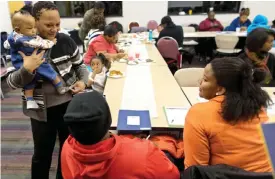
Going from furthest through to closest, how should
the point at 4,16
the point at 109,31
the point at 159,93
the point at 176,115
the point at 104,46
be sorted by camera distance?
the point at 4,16 → the point at 104,46 → the point at 109,31 → the point at 159,93 → the point at 176,115

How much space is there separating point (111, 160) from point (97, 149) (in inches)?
2.8

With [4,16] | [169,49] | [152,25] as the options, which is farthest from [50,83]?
[4,16]

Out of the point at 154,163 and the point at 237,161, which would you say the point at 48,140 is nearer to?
the point at 154,163

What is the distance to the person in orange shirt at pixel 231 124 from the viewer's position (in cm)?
110

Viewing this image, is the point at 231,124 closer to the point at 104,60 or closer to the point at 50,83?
the point at 50,83

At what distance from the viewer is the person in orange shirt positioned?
3.60ft

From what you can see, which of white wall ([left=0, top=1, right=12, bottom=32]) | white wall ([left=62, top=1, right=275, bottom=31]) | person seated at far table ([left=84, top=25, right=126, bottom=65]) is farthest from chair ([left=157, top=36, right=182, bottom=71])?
white wall ([left=0, top=1, right=12, bottom=32])

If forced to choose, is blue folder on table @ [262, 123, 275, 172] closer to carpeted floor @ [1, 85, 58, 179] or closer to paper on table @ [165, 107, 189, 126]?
paper on table @ [165, 107, 189, 126]

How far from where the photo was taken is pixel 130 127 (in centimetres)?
152

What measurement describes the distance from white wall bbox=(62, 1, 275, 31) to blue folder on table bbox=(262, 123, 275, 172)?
718cm

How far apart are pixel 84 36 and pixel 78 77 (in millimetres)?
2228

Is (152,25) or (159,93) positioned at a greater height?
(152,25)

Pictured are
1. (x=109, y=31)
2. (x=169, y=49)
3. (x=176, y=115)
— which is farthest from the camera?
(x=169, y=49)

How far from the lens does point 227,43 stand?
201 inches
